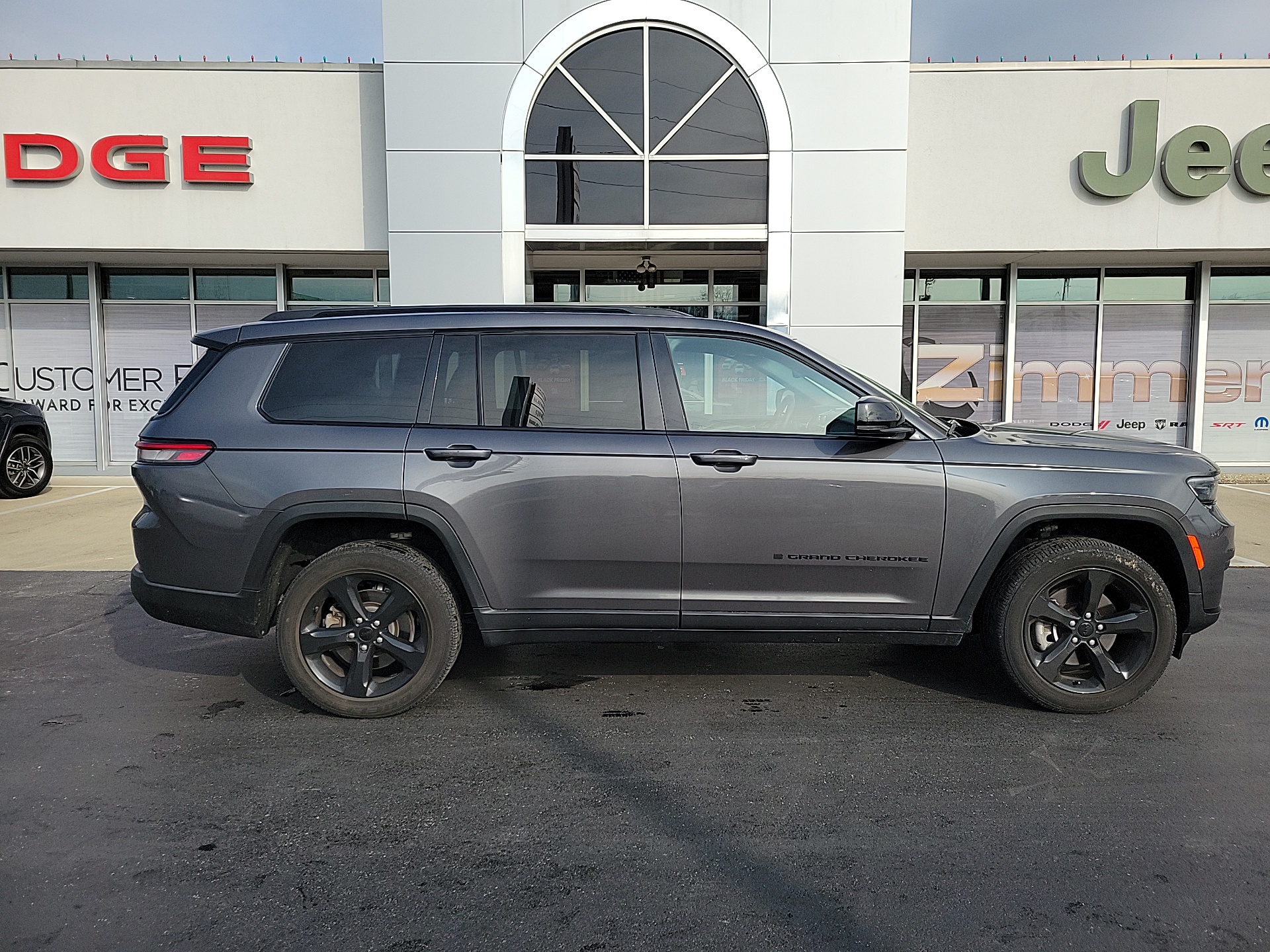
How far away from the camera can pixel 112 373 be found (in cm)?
1376

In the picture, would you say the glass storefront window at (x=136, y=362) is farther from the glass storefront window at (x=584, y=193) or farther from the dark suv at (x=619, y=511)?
the dark suv at (x=619, y=511)

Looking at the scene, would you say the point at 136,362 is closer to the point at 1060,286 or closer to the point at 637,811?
the point at 637,811

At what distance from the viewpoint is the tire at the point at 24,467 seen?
439 inches

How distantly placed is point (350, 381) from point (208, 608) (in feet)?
4.12

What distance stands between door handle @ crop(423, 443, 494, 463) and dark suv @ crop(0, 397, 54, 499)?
1011 cm

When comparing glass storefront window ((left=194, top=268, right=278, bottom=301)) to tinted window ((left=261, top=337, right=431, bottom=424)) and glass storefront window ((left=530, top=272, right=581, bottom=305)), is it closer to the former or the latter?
glass storefront window ((left=530, top=272, right=581, bottom=305))

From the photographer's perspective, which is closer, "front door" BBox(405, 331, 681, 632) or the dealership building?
"front door" BBox(405, 331, 681, 632)

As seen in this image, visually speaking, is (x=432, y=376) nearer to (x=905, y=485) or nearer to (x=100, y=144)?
(x=905, y=485)

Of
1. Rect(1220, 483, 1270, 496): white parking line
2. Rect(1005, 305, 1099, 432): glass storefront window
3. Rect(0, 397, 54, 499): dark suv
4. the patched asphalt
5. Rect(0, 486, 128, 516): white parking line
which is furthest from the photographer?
Rect(1005, 305, 1099, 432): glass storefront window

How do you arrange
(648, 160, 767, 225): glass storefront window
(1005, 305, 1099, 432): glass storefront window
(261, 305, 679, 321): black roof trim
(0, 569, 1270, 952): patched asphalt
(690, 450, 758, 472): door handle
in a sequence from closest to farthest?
(0, 569, 1270, 952): patched asphalt < (690, 450, 758, 472): door handle < (261, 305, 679, 321): black roof trim < (648, 160, 767, 225): glass storefront window < (1005, 305, 1099, 432): glass storefront window

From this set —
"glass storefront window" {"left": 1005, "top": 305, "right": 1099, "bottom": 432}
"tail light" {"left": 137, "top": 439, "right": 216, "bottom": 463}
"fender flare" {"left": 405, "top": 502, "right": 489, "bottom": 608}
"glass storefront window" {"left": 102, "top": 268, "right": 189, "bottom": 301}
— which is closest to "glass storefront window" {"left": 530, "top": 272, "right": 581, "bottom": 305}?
"glass storefront window" {"left": 102, "top": 268, "right": 189, "bottom": 301}

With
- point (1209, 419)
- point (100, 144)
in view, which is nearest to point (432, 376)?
point (100, 144)

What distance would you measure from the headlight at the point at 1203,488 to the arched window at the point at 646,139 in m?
7.72

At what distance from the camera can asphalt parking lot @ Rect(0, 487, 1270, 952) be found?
251 cm
